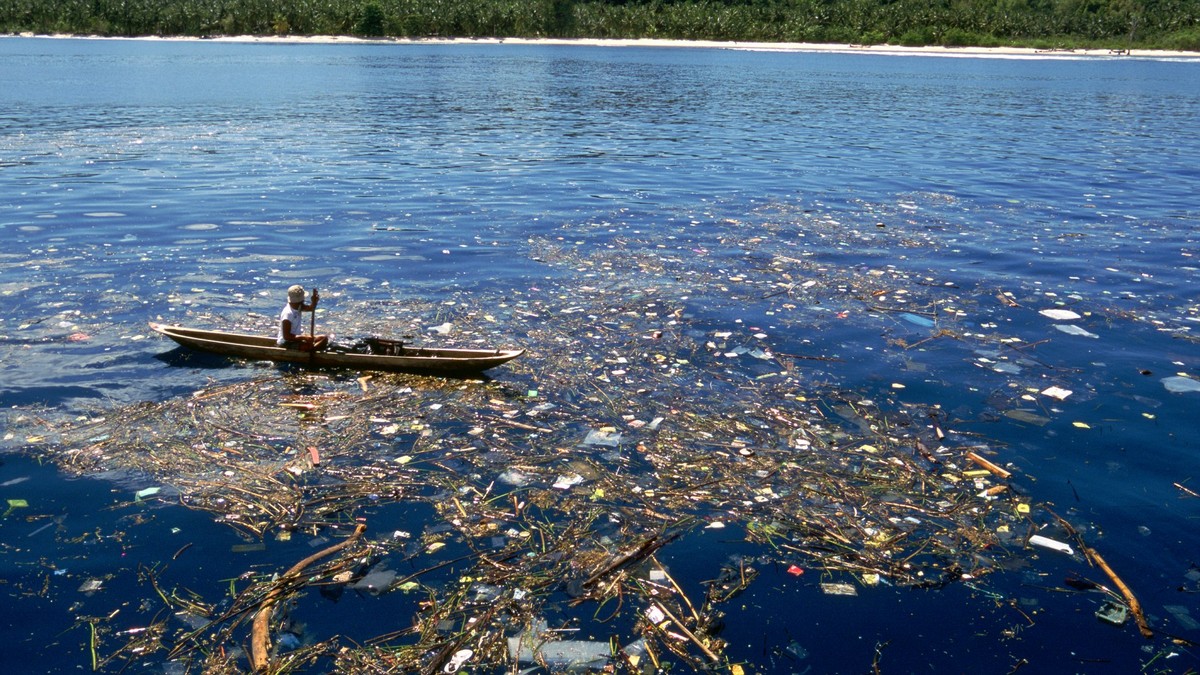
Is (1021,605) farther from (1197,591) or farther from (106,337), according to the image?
(106,337)

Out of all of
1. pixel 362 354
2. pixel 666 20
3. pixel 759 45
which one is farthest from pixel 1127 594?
pixel 666 20

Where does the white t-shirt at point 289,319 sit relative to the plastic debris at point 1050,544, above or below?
above

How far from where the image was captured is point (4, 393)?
1139 cm

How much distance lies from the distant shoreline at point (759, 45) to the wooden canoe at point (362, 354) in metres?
103

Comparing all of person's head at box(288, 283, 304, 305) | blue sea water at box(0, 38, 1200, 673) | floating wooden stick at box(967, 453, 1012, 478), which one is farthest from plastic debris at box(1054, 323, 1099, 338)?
person's head at box(288, 283, 304, 305)

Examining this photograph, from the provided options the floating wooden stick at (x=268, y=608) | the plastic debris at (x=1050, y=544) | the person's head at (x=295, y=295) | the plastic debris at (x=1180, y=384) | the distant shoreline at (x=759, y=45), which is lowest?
the plastic debris at (x=1050, y=544)

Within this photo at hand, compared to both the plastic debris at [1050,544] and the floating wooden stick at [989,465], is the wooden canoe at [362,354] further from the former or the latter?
the plastic debris at [1050,544]

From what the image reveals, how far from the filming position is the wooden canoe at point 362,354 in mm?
11719

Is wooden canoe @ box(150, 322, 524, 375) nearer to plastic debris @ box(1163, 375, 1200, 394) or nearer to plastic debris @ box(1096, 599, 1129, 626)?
plastic debris @ box(1096, 599, 1129, 626)

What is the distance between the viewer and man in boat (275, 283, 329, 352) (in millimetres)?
11984

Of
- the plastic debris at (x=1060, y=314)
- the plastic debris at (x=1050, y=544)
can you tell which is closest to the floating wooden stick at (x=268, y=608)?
the plastic debris at (x=1050, y=544)

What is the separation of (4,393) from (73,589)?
4.74 metres

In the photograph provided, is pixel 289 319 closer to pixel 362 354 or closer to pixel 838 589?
pixel 362 354

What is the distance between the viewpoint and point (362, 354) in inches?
472
